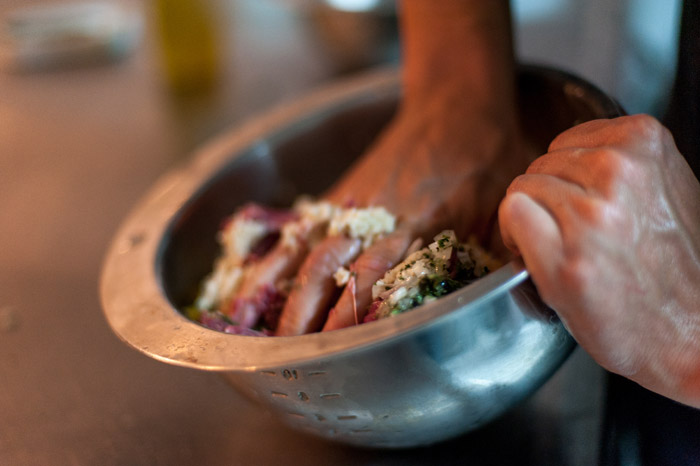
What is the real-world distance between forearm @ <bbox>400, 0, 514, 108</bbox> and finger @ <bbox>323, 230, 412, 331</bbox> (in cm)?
18

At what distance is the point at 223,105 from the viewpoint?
1049mm

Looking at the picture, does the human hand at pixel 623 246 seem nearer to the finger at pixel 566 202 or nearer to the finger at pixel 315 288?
the finger at pixel 566 202

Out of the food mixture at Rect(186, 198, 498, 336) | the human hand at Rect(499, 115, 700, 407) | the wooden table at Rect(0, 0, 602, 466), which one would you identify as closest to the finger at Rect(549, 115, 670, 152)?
the human hand at Rect(499, 115, 700, 407)

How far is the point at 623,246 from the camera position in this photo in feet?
1.05

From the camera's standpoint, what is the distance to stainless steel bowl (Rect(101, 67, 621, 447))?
335 mm

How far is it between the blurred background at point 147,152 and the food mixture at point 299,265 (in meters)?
0.09

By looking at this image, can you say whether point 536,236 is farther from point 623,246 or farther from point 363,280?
point 363,280

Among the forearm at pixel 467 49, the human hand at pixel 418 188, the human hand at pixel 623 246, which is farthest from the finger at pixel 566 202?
the forearm at pixel 467 49

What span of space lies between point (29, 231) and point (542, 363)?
68 cm

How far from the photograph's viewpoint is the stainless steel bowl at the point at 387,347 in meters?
0.34

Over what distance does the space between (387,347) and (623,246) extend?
0.44 ft

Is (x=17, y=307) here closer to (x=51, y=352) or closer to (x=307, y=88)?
(x=51, y=352)

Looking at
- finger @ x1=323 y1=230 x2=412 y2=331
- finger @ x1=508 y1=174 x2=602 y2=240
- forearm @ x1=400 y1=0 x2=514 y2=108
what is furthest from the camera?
forearm @ x1=400 y1=0 x2=514 y2=108

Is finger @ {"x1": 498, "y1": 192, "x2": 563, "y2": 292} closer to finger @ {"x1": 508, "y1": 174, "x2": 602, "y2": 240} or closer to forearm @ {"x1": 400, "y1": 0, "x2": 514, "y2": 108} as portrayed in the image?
finger @ {"x1": 508, "y1": 174, "x2": 602, "y2": 240}
